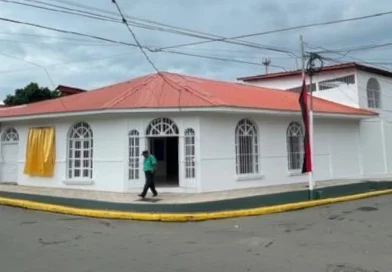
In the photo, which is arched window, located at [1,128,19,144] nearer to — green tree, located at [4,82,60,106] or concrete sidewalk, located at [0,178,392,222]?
concrete sidewalk, located at [0,178,392,222]

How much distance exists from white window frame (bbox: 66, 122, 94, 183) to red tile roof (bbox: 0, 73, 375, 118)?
90cm

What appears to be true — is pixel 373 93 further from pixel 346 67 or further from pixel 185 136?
pixel 185 136

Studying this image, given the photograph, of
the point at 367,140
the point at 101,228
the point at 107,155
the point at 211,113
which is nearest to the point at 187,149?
the point at 211,113

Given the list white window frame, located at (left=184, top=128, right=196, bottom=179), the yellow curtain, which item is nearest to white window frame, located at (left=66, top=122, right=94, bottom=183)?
the yellow curtain

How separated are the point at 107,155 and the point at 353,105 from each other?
531 inches

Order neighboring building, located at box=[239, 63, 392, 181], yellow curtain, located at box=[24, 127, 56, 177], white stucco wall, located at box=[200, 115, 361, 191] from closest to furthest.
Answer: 1. white stucco wall, located at box=[200, 115, 361, 191]
2. yellow curtain, located at box=[24, 127, 56, 177]
3. neighboring building, located at box=[239, 63, 392, 181]

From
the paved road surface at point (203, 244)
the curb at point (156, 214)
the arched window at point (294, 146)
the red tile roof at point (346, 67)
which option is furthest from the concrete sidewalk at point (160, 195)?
the red tile roof at point (346, 67)

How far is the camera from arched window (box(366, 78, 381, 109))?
2444 cm

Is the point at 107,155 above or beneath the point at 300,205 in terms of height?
above

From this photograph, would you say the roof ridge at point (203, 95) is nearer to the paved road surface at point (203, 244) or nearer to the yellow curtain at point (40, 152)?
the paved road surface at point (203, 244)

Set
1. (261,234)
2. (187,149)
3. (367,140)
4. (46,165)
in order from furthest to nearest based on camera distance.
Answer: (367,140) → (46,165) → (187,149) → (261,234)

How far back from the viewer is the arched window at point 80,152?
17469mm

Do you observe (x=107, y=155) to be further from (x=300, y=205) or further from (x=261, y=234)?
(x=261, y=234)

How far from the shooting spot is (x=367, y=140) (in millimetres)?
22922
